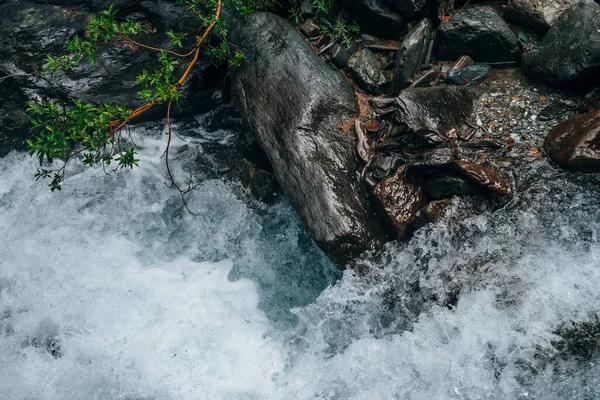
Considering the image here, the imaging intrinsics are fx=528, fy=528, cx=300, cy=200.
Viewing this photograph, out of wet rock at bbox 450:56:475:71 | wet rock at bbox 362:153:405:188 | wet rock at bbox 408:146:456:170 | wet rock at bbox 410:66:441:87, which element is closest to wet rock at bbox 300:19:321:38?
wet rock at bbox 410:66:441:87

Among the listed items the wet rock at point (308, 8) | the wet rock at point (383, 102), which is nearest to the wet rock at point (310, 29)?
the wet rock at point (308, 8)

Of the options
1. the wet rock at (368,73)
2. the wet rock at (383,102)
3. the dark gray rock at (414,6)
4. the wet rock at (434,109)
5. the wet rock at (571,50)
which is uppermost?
the wet rock at (571,50)

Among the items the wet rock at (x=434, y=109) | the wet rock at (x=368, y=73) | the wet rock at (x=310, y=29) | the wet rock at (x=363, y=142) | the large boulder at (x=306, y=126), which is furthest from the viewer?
the wet rock at (x=310, y=29)

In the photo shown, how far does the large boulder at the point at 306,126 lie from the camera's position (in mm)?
4625

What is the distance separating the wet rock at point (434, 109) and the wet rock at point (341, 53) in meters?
0.92

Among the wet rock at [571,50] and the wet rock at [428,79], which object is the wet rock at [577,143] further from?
the wet rock at [428,79]

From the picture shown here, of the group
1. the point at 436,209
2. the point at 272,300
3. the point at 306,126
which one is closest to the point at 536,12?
the point at 436,209

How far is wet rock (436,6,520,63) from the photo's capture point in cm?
515

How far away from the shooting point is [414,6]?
17.6 ft

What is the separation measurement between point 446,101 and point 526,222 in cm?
132

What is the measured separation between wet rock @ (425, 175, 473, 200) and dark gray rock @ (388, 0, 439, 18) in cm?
192

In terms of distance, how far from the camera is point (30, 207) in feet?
19.2

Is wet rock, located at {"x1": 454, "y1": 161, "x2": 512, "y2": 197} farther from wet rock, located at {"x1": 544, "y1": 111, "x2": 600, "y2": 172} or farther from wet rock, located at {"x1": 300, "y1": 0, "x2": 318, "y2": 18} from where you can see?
wet rock, located at {"x1": 300, "y1": 0, "x2": 318, "y2": 18}

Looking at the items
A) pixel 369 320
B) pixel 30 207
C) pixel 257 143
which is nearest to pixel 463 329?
pixel 369 320
